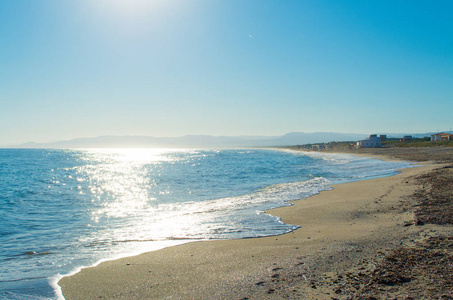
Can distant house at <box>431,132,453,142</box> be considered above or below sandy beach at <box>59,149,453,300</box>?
above

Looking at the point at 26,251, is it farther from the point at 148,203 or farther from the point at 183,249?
the point at 148,203

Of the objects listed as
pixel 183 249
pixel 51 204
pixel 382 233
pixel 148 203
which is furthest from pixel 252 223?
pixel 51 204

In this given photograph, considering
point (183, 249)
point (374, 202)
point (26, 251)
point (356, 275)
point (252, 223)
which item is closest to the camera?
point (356, 275)

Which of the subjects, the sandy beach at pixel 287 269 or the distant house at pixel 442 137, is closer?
the sandy beach at pixel 287 269

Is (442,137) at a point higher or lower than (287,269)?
higher

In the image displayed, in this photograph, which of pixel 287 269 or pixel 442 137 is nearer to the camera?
pixel 287 269

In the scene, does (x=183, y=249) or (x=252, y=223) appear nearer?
(x=183, y=249)

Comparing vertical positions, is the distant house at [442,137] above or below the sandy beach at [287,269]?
above

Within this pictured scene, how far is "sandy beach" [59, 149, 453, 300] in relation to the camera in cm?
479

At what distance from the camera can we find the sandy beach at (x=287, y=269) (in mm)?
4789

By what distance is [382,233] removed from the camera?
795 cm

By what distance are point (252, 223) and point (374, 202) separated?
6.01 metres

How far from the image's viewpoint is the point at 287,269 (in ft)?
19.3

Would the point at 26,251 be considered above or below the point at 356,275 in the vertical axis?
below
